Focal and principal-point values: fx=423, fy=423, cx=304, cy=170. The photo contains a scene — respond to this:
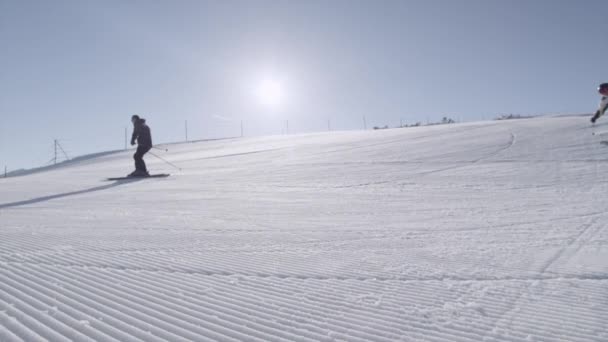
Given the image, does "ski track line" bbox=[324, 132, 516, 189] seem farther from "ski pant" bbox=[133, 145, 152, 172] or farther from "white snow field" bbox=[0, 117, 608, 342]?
"ski pant" bbox=[133, 145, 152, 172]

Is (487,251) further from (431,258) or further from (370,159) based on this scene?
(370,159)

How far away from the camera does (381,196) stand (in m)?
9.49

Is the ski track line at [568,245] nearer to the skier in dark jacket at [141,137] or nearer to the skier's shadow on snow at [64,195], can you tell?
the skier's shadow on snow at [64,195]

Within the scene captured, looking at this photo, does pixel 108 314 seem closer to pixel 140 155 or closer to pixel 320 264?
pixel 320 264

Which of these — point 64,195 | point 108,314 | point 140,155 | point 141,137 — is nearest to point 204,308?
point 108,314

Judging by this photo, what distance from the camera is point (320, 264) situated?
4.39 m

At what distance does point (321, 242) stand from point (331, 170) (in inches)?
363

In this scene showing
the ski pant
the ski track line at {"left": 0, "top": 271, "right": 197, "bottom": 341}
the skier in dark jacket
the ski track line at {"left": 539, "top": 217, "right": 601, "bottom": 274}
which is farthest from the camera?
the ski pant

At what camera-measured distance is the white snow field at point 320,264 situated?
112 inches

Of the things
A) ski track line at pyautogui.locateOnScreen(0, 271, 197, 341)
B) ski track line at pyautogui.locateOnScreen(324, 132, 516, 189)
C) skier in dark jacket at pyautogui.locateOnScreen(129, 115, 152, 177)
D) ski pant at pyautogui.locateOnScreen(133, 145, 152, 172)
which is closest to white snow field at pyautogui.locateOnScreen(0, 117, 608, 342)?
ski track line at pyautogui.locateOnScreen(0, 271, 197, 341)

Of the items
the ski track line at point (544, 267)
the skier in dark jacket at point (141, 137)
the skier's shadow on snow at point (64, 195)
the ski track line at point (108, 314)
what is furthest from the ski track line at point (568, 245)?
the skier in dark jacket at point (141, 137)

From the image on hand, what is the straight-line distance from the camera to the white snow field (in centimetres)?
284

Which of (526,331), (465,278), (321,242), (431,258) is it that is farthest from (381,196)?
(526,331)

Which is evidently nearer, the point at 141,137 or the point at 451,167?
the point at 451,167
